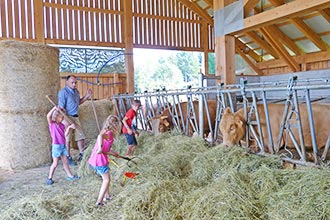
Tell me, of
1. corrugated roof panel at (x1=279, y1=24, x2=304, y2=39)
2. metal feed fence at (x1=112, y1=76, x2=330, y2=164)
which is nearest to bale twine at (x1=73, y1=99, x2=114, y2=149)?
metal feed fence at (x1=112, y1=76, x2=330, y2=164)

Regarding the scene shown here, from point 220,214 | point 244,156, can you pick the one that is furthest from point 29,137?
point 220,214

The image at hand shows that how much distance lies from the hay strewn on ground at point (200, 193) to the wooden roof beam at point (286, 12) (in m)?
1.82

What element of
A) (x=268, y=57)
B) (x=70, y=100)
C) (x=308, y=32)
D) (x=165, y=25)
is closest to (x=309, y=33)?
(x=308, y=32)

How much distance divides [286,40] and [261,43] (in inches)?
33.5

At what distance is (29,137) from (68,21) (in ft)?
18.5

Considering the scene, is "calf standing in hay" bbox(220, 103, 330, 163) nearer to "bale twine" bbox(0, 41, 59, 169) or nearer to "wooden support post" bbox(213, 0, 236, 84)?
"wooden support post" bbox(213, 0, 236, 84)

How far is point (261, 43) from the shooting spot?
10664 mm

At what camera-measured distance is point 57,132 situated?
3.92 metres

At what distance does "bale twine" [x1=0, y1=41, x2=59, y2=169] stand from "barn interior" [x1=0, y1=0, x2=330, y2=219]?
0.02m

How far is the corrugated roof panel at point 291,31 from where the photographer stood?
953 cm

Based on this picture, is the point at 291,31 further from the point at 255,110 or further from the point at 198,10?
the point at 255,110

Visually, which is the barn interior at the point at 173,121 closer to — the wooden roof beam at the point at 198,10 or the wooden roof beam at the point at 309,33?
the wooden roof beam at the point at 309,33

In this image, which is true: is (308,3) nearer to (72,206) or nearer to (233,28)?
(233,28)

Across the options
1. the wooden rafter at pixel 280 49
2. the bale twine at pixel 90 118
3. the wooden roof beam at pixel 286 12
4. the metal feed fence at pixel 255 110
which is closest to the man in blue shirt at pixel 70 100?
the bale twine at pixel 90 118
